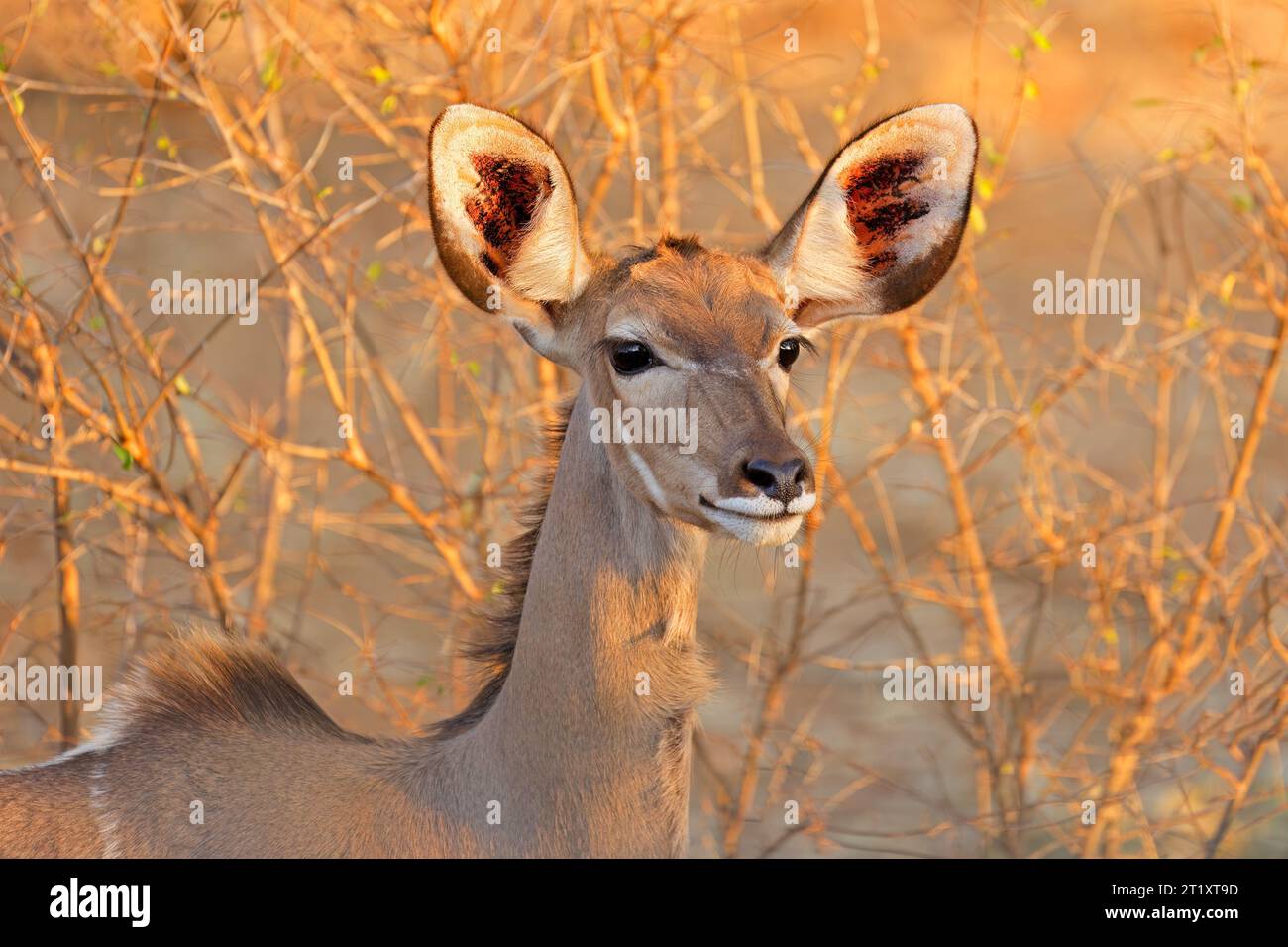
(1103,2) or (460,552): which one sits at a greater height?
(1103,2)

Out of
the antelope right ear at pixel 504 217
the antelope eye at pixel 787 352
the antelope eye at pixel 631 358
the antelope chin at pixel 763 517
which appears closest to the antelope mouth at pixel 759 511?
the antelope chin at pixel 763 517

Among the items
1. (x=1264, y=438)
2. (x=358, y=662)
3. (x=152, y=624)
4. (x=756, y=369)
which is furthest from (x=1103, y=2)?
(x=756, y=369)

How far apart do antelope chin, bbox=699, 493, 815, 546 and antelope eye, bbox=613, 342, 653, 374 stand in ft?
1.64

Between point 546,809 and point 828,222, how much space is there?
1.86 metres

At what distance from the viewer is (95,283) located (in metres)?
6.31

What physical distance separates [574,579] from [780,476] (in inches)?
27.2

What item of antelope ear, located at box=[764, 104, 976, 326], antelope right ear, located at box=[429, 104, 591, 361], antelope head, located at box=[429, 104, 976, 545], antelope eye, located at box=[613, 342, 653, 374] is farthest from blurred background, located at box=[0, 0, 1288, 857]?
antelope right ear, located at box=[429, 104, 591, 361]

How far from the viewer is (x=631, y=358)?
439 centimetres

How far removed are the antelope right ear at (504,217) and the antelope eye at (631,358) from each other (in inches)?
13.4

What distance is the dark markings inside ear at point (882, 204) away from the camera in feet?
15.9

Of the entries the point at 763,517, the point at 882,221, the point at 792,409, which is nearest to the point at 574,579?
the point at 763,517

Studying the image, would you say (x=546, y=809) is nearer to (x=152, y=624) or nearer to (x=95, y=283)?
(x=95, y=283)

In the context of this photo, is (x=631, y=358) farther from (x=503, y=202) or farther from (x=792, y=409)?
(x=792, y=409)

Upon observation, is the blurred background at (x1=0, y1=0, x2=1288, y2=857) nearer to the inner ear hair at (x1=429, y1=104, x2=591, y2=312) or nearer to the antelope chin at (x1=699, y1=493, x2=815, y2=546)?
the antelope chin at (x1=699, y1=493, x2=815, y2=546)
